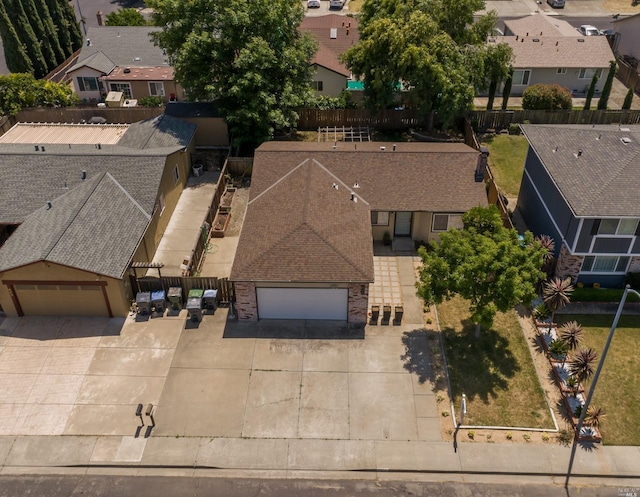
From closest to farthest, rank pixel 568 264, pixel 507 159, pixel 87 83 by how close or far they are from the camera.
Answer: pixel 568 264
pixel 507 159
pixel 87 83

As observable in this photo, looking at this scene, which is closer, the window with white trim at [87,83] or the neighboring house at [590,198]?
the neighboring house at [590,198]

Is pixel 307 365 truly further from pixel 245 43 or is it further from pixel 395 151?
pixel 245 43

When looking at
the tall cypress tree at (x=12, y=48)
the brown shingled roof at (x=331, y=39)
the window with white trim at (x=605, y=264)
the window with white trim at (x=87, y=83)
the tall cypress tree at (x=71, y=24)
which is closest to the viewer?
the window with white trim at (x=605, y=264)

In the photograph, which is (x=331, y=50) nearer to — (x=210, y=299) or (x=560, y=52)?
(x=560, y=52)

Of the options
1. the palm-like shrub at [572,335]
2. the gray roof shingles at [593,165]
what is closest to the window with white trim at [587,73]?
the gray roof shingles at [593,165]

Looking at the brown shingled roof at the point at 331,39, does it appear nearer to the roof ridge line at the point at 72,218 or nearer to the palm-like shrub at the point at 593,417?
the roof ridge line at the point at 72,218

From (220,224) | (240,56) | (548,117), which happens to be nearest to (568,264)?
(220,224)

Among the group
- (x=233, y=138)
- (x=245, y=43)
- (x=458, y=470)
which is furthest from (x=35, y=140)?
(x=458, y=470)

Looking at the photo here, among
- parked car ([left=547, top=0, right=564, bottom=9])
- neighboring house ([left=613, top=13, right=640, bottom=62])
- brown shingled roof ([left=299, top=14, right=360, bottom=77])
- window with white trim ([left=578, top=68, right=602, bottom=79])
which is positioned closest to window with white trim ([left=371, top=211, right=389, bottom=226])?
brown shingled roof ([left=299, top=14, right=360, bottom=77])
